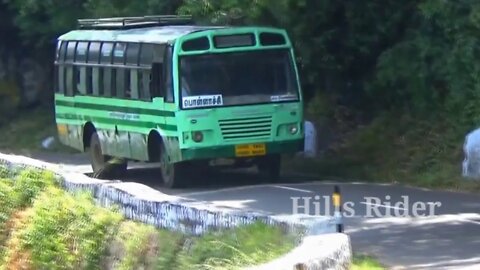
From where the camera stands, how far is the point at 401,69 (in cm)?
2575

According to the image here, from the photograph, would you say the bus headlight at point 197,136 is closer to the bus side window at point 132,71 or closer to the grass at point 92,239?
the bus side window at point 132,71

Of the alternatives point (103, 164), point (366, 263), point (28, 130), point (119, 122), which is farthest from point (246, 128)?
point (28, 130)

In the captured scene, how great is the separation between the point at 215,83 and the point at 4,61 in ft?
70.2

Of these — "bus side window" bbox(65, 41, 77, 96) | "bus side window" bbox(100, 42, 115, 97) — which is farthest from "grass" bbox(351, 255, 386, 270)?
"bus side window" bbox(65, 41, 77, 96)

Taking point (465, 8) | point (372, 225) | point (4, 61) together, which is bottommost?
point (4, 61)

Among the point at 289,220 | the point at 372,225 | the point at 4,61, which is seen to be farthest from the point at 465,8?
the point at 4,61

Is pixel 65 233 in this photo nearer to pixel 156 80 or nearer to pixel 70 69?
pixel 156 80

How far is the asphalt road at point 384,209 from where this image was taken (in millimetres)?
14883

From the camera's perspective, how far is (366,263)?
1352cm

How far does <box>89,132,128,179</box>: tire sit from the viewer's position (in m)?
26.6

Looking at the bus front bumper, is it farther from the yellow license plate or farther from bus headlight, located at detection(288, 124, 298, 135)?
bus headlight, located at detection(288, 124, 298, 135)

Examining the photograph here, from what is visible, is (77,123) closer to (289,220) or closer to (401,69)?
(401,69)

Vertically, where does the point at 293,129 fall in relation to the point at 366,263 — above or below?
below

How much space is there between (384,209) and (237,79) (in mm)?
5223
